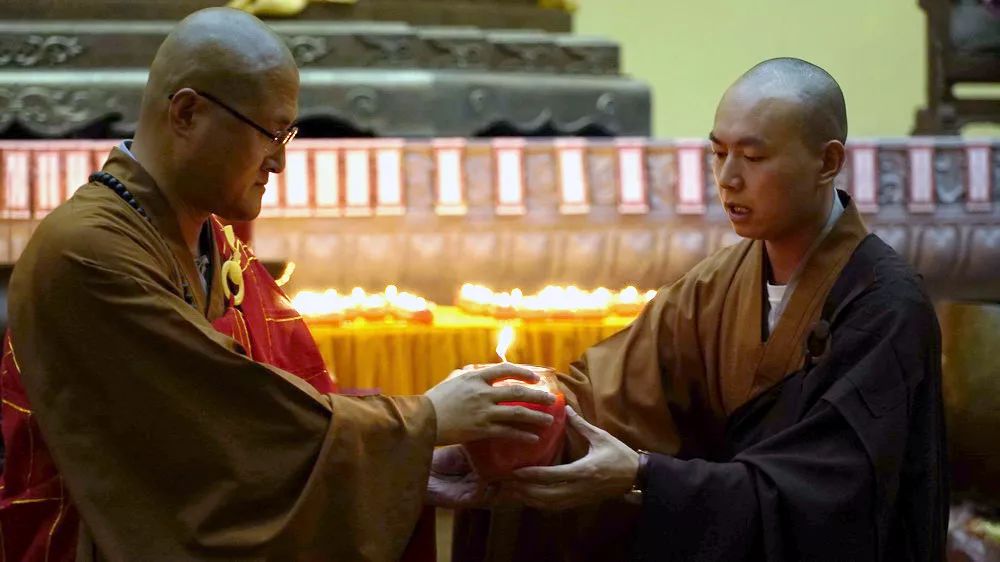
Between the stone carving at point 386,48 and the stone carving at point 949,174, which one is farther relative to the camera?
the stone carving at point 386,48

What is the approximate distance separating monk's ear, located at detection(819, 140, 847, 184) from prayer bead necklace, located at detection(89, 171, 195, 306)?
3.42 feet

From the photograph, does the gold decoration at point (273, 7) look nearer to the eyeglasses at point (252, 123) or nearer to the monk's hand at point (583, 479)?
the eyeglasses at point (252, 123)

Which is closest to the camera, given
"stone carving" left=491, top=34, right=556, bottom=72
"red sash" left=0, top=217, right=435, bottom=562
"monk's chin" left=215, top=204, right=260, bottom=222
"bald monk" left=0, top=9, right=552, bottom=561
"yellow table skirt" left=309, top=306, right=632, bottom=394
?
"bald monk" left=0, top=9, right=552, bottom=561

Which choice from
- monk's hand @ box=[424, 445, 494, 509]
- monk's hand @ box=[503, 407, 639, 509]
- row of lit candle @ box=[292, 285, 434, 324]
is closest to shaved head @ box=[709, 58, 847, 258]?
monk's hand @ box=[503, 407, 639, 509]

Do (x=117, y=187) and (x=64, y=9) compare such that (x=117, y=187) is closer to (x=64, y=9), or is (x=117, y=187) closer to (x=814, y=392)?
(x=814, y=392)

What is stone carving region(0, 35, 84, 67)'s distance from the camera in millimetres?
5418

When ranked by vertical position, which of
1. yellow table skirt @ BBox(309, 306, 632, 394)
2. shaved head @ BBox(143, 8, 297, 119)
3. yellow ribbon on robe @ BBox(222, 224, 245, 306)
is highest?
shaved head @ BBox(143, 8, 297, 119)

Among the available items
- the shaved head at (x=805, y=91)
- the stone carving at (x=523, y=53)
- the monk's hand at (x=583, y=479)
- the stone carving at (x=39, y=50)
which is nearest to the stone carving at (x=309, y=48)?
the stone carving at (x=523, y=53)

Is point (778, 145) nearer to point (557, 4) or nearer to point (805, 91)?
point (805, 91)

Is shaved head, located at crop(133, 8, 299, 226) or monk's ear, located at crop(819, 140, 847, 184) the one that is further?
monk's ear, located at crop(819, 140, 847, 184)

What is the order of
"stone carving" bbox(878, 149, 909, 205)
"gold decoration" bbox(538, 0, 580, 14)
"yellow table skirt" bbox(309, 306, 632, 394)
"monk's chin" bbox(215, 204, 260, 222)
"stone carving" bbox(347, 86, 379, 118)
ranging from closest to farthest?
1. "monk's chin" bbox(215, 204, 260, 222)
2. "yellow table skirt" bbox(309, 306, 632, 394)
3. "stone carving" bbox(878, 149, 909, 205)
4. "stone carving" bbox(347, 86, 379, 118)
5. "gold decoration" bbox(538, 0, 580, 14)

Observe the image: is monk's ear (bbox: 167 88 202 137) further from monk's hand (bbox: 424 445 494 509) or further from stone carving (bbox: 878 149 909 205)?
stone carving (bbox: 878 149 909 205)

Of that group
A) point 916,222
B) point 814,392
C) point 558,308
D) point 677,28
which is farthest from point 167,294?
point 677,28

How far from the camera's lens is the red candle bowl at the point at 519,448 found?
183cm
